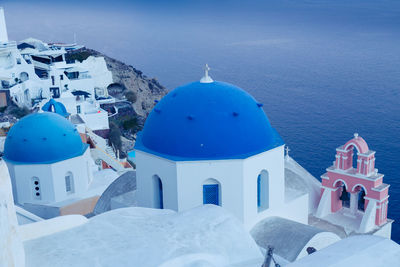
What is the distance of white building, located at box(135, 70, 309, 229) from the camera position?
32.6 feet

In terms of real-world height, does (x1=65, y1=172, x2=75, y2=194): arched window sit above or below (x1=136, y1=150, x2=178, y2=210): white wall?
below

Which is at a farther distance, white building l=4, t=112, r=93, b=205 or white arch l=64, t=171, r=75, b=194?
white arch l=64, t=171, r=75, b=194

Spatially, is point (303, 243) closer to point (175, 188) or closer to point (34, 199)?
point (175, 188)

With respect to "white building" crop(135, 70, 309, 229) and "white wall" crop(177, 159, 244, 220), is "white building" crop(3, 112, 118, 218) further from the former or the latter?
"white wall" crop(177, 159, 244, 220)

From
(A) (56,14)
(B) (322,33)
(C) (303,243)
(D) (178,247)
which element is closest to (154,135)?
(C) (303,243)

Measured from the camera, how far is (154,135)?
10.5m

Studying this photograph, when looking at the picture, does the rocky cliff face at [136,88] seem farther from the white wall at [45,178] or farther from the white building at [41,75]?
the white wall at [45,178]

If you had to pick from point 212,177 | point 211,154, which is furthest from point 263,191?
point 211,154

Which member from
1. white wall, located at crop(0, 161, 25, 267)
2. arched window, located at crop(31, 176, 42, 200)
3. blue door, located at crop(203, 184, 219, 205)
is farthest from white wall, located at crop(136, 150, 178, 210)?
arched window, located at crop(31, 176, 42, 200)

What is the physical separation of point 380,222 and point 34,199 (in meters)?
10.4

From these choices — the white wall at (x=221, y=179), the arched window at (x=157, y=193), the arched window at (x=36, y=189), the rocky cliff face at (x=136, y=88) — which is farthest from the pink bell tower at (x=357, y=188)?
the rocky cliff face at (x=136, y=88)

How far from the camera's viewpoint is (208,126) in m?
9.99

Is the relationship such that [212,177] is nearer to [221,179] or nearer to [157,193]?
[221,179]

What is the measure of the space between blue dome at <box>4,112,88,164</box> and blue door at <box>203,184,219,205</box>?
646 cm
